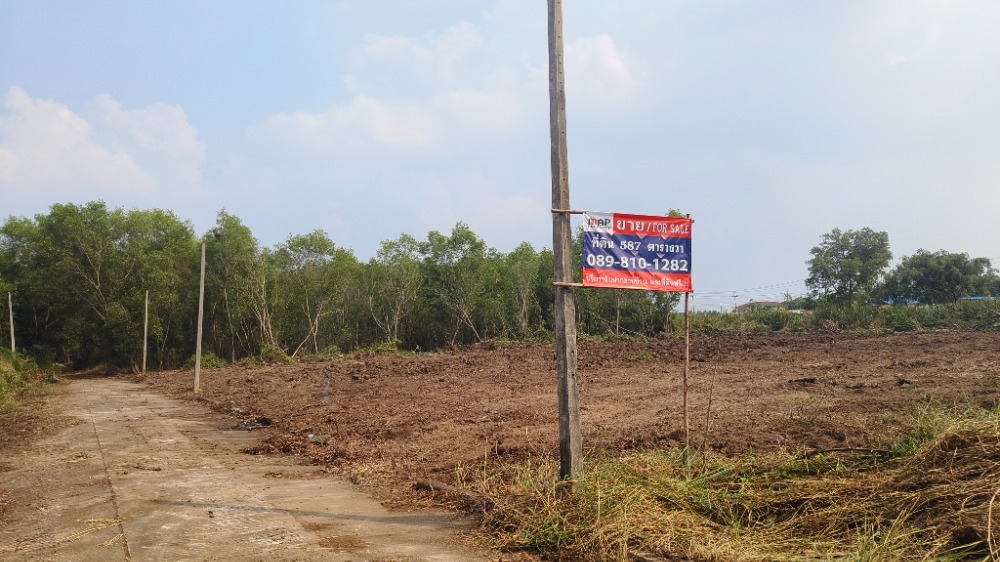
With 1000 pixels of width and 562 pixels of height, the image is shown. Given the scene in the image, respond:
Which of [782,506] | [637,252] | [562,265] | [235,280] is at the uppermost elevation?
[235,280]

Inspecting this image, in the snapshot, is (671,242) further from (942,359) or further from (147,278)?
(147,278)

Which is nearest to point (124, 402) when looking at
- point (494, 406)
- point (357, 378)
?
point (357, 378)

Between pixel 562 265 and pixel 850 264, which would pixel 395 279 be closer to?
pixel 850 264

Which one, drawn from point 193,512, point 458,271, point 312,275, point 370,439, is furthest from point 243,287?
point 193,512

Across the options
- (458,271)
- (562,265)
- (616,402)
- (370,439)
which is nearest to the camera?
(562,265)

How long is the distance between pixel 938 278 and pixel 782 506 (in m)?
42.4

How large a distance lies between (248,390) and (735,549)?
741 inches

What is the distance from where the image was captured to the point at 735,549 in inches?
173

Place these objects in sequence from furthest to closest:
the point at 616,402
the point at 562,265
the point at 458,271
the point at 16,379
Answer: the point at 458,271 → the point at 16,379 → the point at 616,402 → the point at 562,265

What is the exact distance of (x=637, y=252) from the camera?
6.16 m

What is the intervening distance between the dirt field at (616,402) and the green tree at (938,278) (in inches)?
841

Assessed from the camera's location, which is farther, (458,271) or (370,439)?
(458,271)

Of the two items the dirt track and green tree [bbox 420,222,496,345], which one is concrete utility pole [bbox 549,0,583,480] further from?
green tree [bbox 420,222,496,345]

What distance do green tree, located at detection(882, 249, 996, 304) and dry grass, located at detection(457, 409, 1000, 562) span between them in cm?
4006
